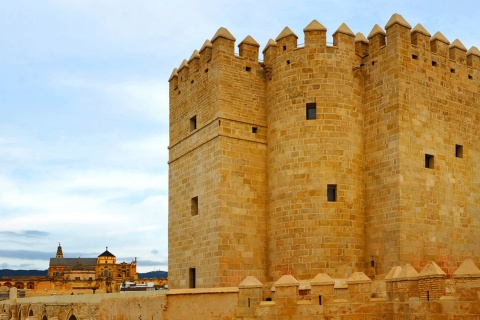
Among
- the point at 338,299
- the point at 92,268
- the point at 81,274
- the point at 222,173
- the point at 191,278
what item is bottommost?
the point at 81,274

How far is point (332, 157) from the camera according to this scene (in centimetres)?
1766

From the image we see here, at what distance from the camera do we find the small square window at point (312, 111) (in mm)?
18031

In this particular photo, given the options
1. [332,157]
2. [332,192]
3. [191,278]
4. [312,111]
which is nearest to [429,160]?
[332,157]

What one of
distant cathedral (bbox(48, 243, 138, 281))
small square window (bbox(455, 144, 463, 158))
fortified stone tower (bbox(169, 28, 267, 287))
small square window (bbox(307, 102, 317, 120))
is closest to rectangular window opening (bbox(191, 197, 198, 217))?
fortified stone tower (bbox(169, 28, 267, 287))

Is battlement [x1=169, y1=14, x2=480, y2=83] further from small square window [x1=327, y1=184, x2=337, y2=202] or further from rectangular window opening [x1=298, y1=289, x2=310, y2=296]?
rectangular window opening [x1=298, y1=289, x2=310, y2=296]

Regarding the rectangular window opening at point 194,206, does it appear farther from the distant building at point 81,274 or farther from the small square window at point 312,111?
the distant building at point 81,274

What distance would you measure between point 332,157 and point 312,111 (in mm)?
1543

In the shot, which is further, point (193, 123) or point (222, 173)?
point (193, 123)

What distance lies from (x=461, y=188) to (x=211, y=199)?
7594 mm

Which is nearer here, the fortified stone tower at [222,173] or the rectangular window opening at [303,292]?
the rectangular window opening at [303,292]

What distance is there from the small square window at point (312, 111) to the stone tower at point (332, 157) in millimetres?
32

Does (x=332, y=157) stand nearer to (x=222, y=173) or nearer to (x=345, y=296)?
(x=222, y=173)

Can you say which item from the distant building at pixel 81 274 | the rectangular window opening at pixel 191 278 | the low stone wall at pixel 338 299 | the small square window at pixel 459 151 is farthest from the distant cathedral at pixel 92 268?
the small square window at pixel 459 151

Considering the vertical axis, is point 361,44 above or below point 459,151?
above
